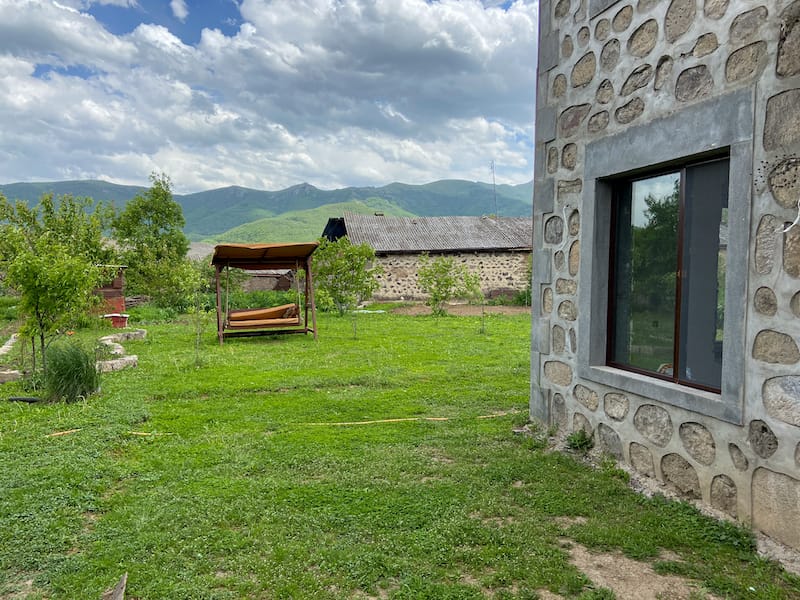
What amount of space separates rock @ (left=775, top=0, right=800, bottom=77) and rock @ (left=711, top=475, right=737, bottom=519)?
7.55ft

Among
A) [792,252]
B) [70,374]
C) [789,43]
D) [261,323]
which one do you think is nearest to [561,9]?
[789,43]

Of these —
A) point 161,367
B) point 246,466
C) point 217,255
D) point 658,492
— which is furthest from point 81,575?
point 217,255

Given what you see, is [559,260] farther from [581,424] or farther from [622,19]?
[622,19]

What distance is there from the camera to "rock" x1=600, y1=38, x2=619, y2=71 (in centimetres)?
408

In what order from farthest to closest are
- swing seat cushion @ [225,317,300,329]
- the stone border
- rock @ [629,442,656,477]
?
swing seat cushion @ [225,317,300,329]
the stone border
rock @ [629,442,656,477]

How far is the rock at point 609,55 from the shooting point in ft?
13.4

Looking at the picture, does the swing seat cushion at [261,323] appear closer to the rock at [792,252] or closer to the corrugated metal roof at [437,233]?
the rock at [792,252]

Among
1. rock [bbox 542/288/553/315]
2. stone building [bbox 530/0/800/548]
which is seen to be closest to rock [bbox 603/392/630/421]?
stone building [bbox 530/0/800/548]

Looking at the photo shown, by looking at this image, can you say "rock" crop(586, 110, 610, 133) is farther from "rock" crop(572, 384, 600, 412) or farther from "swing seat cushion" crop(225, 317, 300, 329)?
"swing seat cushion" crop(225, 317, 300, 329)

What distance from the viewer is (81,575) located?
9.24 feet

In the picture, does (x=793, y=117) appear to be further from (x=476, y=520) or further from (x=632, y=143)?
(x=476, y=520)

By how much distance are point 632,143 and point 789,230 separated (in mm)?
1355

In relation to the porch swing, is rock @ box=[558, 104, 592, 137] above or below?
above

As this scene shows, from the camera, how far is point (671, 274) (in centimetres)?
388
